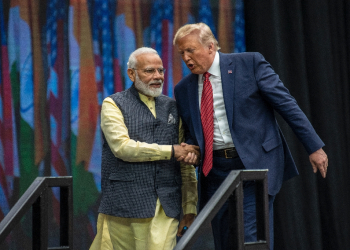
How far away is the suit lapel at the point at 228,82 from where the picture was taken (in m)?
2.42

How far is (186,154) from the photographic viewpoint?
2.50m

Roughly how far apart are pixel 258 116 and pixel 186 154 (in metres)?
0.40

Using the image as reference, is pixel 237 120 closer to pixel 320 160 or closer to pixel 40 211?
pixel 320 160

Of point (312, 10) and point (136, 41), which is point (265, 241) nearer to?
point (136, 41)

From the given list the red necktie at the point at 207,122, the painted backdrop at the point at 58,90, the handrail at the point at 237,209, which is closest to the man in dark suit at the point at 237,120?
the red necktie at the point at 207,122

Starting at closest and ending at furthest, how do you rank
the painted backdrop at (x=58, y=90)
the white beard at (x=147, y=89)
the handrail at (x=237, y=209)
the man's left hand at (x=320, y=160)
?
1. the handrail at (x=237, y=209)
2. the man's left hand at (x=320, y=160)
3. the white beard at (x=147, y=89)
4. the painted backdrop at (x=58, y=90)

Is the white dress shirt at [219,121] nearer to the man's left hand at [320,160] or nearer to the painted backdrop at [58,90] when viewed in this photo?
the man's left hand at [320,160]

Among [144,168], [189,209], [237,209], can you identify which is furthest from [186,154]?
[237,209]

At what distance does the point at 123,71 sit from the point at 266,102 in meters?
1.57

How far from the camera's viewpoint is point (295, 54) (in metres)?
3.99

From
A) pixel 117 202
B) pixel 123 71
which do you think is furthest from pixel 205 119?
pixel 123 71

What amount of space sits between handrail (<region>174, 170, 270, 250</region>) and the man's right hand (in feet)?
2.20

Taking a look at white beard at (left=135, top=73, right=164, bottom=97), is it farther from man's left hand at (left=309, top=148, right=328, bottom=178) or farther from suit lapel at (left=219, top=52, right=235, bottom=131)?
man's left hand at (left=309, top=148, right=328, bottom=178)

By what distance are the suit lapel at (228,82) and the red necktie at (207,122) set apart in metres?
0.08
